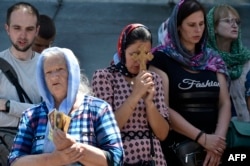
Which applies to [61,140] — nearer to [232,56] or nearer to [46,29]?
[46,29]

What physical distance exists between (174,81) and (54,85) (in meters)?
1.12

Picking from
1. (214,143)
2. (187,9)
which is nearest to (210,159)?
(214,143)

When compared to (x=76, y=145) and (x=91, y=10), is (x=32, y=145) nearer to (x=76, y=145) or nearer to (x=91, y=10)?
(x=76, y=145)

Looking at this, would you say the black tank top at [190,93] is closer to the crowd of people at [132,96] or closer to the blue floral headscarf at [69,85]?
the crowd of people at [132,96]

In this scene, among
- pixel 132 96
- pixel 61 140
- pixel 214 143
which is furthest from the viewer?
pixel 214 143

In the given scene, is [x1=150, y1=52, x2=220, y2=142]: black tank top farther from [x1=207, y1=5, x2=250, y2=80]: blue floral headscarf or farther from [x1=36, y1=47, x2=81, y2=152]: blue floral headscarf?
[x1=36, y1=47, x2=81, y2=152]: blue floral headscarf

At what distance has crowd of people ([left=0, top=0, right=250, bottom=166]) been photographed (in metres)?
3.78

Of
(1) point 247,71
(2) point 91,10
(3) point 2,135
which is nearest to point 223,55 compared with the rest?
(1) point 247,71

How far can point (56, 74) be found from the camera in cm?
380

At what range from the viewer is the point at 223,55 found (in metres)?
5.21

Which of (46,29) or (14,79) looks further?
(46,29)

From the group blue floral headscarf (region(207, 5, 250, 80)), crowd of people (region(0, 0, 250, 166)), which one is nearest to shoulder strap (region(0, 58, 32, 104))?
crowd of people (region(0, 0, 250, 166))

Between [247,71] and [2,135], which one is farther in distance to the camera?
[247,71]

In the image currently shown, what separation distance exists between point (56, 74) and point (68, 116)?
24 centimetres
